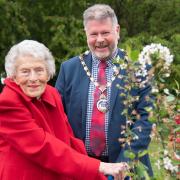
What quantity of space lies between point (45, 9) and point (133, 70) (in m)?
18.3

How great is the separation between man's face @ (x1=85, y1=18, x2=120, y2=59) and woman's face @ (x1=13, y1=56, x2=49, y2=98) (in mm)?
650

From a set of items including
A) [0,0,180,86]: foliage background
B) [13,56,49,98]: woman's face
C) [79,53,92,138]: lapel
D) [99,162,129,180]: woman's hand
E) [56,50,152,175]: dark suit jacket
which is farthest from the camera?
[0,0,180,86]: foliage background

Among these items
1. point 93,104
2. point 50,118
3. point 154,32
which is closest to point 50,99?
point 50,118

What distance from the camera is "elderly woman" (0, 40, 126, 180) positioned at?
311 cm

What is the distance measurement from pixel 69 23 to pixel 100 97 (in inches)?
632

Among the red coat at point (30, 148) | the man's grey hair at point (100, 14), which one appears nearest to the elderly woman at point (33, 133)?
the red coat at point (30, 148)

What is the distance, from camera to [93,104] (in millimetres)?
3891

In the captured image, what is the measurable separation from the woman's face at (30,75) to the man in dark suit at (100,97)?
68 centimetres

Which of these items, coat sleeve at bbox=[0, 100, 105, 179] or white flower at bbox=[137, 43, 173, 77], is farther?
coat sleeve at bbox=[0, 100, 105, 179]

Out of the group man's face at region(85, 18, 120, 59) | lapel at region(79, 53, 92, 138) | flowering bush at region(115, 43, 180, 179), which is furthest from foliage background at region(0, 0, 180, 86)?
flowering bush at region(115, 43, 180, 179)

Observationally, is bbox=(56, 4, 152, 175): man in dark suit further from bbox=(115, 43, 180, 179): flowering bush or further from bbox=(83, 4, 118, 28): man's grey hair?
bbox=(115, 43, 180, 179): flowering bush

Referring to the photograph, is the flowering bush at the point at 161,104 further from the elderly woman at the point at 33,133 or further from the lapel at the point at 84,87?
the lapel at the point at 84,87

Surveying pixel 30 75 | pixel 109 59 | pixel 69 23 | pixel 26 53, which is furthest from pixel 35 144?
pixel 69 23

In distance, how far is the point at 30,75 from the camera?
320 cm
